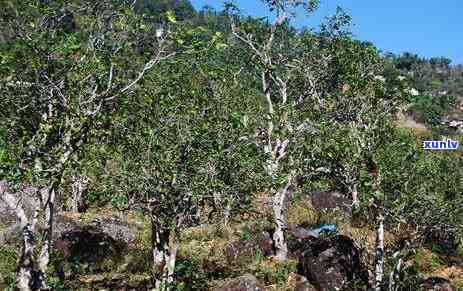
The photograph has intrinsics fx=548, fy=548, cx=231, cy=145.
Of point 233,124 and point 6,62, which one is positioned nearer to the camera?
point 6,62

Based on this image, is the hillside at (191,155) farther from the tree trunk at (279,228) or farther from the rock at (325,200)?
the rock at (325,200)

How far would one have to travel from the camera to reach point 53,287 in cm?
1906

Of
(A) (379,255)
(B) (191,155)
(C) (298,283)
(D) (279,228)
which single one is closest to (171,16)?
(B) (191,155)

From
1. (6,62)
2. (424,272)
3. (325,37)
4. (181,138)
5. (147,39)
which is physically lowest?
(424,272)

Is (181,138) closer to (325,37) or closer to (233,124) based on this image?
(233,124)

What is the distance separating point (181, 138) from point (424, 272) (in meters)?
19.6

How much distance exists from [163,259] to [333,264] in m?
9.44

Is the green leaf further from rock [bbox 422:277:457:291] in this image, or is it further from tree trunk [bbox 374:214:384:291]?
rock [bbox 422:277:457:291]

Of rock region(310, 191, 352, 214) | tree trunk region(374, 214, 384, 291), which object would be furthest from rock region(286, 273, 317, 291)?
rock region(310, 191, 352, 214)

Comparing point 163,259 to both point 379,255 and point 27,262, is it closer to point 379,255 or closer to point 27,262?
point 27,262

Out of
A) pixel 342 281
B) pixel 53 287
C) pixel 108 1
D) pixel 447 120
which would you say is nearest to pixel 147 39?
pixel 108 1

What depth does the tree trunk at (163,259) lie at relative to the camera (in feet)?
59.4

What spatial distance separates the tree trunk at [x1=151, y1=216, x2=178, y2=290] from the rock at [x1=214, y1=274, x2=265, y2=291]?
4.00 metres

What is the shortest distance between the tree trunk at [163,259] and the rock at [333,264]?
8.78m
